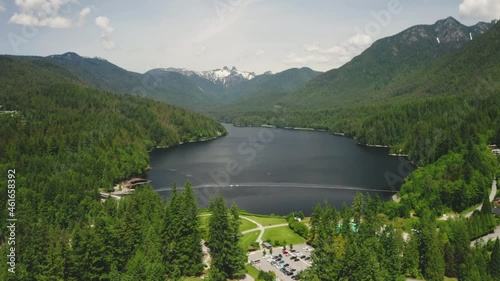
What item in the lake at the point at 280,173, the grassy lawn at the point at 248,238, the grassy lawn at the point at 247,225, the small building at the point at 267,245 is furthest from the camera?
the lake at the point at 280,173

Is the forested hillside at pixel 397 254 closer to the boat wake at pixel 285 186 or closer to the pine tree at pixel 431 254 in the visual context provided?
the pine tree at pixel 431 254

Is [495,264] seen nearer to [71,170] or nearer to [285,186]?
[285,186]

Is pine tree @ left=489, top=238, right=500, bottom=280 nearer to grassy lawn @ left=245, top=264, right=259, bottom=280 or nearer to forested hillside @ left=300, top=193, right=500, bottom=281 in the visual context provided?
forested hillside @ left=300, top=193, right=500, bottom=281

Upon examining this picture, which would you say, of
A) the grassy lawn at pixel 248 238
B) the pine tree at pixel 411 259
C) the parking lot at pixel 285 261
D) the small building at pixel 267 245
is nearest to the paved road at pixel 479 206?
the pine tree at pixel 411 259

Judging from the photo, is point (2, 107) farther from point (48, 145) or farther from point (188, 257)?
point (188, 257)

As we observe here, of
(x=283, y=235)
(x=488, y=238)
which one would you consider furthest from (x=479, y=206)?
(x=283, y=235)

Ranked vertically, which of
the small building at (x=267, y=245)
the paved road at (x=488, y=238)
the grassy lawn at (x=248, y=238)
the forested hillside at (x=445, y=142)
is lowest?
the small building at (x=267, y=245)
